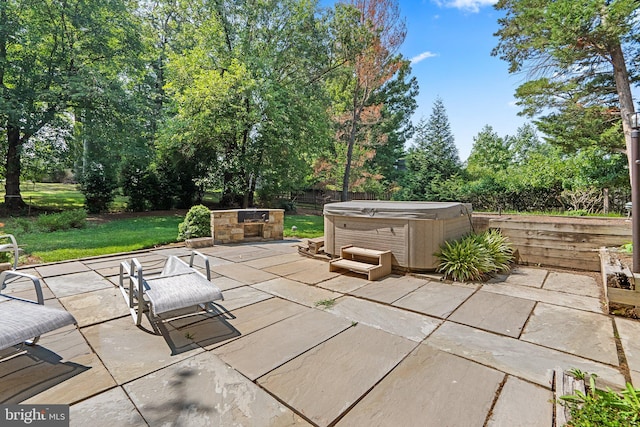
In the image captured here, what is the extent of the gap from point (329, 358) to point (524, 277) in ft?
12.2

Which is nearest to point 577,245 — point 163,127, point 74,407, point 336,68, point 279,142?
point 74,407

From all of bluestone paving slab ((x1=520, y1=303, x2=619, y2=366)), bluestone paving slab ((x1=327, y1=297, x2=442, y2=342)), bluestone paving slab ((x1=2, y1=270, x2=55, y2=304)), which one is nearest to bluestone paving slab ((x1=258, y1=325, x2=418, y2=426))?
bluestone paving slab ((x1=327, y1=297, x2=442, y2=342))

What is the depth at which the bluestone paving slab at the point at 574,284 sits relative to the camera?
3803mm

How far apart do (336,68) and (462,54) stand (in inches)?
204

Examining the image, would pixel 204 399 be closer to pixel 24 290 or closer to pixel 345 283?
pixel 345 283

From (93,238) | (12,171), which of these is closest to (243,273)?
(93,238)

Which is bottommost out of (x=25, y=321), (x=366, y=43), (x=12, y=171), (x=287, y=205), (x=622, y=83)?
(x=25, y=321)

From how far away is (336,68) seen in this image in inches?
535

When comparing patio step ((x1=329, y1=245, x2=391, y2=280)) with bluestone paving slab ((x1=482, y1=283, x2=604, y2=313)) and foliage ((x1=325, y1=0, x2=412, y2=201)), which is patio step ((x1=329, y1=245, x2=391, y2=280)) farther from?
foliage ((x1=325, y1=0, x2=412, y2=201))

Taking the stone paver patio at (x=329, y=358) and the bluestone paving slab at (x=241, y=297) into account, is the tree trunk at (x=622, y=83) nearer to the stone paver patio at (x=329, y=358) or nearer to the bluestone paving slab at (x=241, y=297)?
the stone paver patio at (x=329, y=358)

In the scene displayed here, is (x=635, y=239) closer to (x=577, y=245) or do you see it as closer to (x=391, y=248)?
(x=577, y=245)

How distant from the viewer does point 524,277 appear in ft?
14.7

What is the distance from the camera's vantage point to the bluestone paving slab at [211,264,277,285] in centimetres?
438

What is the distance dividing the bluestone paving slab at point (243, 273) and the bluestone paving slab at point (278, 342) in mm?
1470
